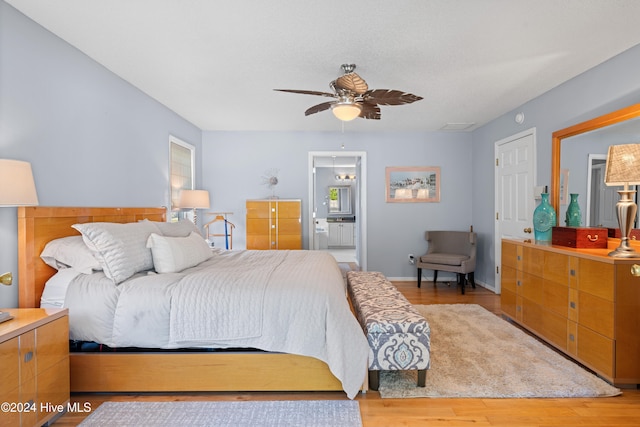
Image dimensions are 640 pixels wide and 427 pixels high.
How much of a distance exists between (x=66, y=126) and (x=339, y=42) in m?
2.19

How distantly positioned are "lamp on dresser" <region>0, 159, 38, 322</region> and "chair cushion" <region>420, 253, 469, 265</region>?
14.8 ft

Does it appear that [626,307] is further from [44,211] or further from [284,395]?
[44,211]

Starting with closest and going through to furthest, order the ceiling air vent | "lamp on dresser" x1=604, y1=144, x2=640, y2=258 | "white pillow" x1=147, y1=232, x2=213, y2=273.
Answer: "lamp on dresser" x1=604, y1=144, x2=640, y2=258 → "white pillow" x1=147, y1=232, x2=213, y2=273 → the ceiling air vent

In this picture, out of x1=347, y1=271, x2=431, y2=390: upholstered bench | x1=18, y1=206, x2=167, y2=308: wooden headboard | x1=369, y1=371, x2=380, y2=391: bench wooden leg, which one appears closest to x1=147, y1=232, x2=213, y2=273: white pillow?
x1=18, y1=206, x2=167, y2=308: wooden headboard

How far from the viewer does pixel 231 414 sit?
75.4 inches

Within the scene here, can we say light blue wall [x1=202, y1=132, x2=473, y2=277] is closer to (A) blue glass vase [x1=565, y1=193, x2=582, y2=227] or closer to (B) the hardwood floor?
(A) blue glass vase [x1=565, y1=193, x2=582, y2=227]

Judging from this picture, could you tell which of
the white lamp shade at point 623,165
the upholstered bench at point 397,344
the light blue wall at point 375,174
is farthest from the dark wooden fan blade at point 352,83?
the light blue wall at point 375,174

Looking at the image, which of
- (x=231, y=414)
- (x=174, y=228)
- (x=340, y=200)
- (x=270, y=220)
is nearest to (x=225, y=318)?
(x=231, y=414)

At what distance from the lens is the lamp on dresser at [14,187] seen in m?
1.66

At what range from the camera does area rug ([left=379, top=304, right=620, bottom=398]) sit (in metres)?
2.14

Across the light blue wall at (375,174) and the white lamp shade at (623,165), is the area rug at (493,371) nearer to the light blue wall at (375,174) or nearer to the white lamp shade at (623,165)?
the white lamp shade at (623,165)

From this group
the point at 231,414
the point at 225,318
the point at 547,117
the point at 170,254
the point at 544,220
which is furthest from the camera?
the point at 547,117

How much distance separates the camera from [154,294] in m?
2.07

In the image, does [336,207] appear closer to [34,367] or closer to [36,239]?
[36,239]
